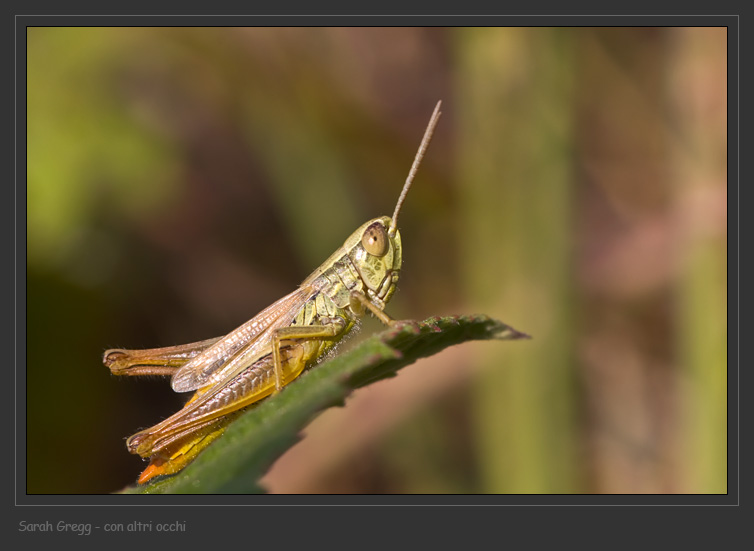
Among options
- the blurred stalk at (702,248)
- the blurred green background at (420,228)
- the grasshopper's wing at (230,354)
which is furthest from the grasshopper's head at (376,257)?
the blurred stalk at (702,248)

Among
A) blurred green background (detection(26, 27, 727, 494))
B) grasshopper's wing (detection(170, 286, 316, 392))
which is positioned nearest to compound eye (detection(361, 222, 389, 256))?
grasshopper's wing (detection(170, 286, 316, 392))

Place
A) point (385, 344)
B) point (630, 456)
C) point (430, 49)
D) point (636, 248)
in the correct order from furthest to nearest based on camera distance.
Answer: point (430, 49) → point (636, 248) → point (630, 456) → point (385, 344)

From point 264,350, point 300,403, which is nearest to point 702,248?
point 264,350

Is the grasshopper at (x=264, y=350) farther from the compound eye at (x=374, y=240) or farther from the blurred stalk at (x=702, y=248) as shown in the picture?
the blurred stalk at (x=702, y=248)

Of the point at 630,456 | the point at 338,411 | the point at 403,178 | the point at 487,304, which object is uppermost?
the point at 403,178

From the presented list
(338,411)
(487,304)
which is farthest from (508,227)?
(338,411)

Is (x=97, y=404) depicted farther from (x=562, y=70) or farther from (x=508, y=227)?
(x=562, y=70)

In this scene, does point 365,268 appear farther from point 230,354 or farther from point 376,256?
point 230,354

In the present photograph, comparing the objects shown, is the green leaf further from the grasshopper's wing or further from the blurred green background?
the blurred green background
